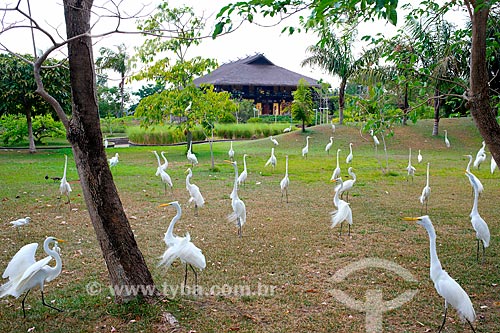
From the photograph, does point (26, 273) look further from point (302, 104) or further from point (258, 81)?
point (258, 81)

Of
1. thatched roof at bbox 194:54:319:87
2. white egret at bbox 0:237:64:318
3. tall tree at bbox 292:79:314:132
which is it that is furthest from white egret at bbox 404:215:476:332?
thatched roof at bbox 194:54:319:87

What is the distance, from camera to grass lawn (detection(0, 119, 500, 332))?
402 centimetres

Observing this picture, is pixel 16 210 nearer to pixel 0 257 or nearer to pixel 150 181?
pixel 0 257

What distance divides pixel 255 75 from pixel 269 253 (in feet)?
119

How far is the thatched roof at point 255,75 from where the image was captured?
3900 cm

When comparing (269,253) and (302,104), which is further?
(302,104)

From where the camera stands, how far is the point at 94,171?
3.91 m

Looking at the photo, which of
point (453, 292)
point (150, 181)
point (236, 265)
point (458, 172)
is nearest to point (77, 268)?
point (236, 265)

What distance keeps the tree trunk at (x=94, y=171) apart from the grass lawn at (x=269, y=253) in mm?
280

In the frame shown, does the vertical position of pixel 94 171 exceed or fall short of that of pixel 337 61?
it falls short

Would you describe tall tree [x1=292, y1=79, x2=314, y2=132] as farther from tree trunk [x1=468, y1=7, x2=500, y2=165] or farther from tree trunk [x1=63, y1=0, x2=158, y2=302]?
tree trunk [x1=63, y1=0, x2=158, y2=302]

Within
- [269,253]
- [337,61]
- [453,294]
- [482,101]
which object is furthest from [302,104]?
[453,294]

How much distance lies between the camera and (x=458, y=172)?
563 inches

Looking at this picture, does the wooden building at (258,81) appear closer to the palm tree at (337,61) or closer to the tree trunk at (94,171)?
the palm tree at (337,61)
